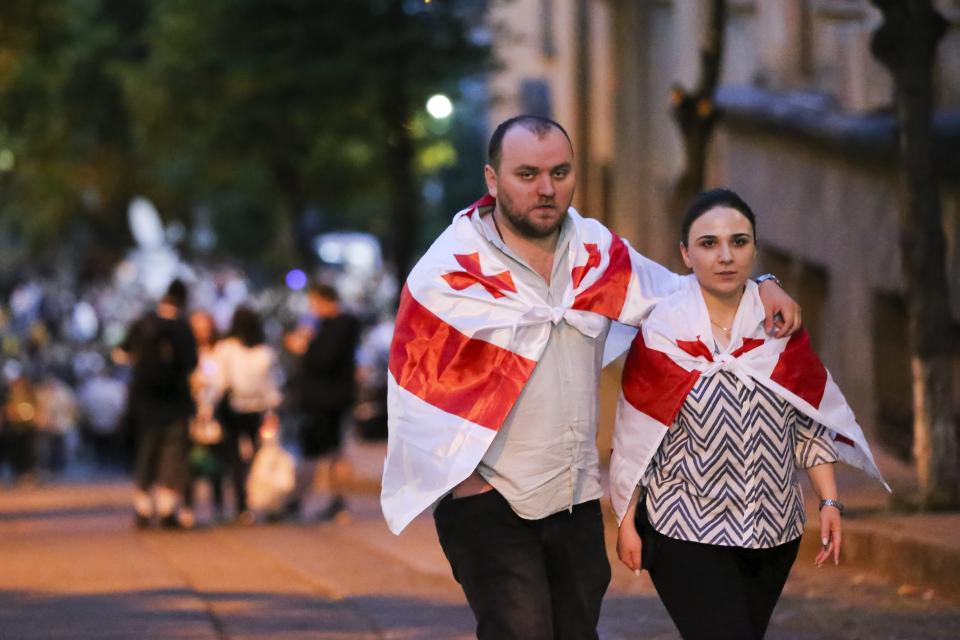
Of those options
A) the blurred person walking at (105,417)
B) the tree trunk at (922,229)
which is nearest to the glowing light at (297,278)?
the blurred person walking at (105,417)

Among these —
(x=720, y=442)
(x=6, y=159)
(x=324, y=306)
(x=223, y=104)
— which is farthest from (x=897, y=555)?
(x=6, y=159)

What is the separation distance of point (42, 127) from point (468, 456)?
43.7 m

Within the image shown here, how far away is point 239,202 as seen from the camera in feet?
176

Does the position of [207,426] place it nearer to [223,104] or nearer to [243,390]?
[243,390]

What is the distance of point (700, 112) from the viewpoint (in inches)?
575

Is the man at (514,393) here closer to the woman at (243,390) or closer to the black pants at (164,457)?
the black pants at (164,457)

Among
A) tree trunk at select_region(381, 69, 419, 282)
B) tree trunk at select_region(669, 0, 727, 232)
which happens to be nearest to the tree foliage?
tree trunk at select_region(381, 69, 419, 282)

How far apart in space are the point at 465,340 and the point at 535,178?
505mm

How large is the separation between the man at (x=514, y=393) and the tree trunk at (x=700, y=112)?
354 inches

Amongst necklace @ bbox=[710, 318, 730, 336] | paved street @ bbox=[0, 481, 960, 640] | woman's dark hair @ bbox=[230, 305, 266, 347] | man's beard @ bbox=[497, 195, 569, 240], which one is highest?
man's beard @ bbox=[497, 195, 569, 240]

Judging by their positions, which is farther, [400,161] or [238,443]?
[400,161]

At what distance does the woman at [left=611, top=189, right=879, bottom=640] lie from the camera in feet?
17.8

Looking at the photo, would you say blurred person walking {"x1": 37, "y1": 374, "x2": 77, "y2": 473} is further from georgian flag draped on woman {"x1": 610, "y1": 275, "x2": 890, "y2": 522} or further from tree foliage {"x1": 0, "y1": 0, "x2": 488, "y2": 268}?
georgian flag draped on woman {"x1": 610, "y1": 275, "x2": 890, "y2": 522}

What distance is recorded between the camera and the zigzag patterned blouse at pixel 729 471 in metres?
5.43
